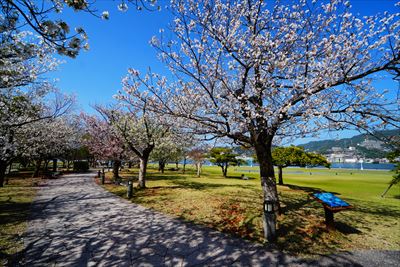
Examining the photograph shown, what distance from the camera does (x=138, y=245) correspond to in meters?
5.66

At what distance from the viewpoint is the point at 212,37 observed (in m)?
7.41

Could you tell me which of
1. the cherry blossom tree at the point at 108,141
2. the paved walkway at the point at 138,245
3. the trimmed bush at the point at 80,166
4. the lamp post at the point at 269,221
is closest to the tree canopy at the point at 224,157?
the cherry blossom tree at the point at 108,141

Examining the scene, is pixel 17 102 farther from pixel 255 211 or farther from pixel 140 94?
pixel 255 211

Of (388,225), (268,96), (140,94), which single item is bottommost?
(388,225)

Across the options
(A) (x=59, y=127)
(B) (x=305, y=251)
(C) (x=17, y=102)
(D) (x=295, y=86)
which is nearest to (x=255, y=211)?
(B) (x=305, y=251)

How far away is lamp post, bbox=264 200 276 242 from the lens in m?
5.98

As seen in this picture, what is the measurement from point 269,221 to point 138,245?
3.71 meters

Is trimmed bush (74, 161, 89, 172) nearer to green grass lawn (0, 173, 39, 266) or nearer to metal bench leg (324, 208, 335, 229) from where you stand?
green grass lawn (0, 173, 39, 266)

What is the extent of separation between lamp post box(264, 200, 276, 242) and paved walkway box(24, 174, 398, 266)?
23.8 inches

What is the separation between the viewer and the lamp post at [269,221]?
598 cm

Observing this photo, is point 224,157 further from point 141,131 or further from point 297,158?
point 141,131

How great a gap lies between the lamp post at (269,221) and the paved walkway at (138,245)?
0.60 metres

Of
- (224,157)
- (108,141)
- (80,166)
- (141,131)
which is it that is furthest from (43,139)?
(224,157)

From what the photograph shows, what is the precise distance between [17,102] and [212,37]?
14049 millimetres
